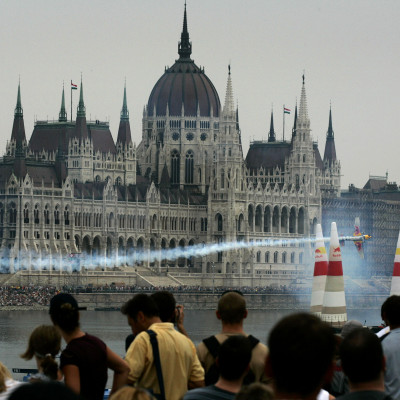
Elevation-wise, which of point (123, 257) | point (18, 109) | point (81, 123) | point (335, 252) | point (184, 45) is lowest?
point (335, 252)

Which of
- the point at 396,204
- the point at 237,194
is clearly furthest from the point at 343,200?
the point at 237,194

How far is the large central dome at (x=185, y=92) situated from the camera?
156m

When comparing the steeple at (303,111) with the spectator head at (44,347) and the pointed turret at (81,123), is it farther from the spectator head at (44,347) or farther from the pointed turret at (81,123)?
the spectator head at (44,347)

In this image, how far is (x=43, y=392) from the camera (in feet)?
33.6

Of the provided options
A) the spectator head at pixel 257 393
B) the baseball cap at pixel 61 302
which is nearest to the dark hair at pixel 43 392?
the spectator head at pixel 257 393

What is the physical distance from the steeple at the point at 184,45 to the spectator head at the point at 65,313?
5724 inches

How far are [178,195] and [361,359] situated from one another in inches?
5358

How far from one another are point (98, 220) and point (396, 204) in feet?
154

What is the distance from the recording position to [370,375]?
1168 cm

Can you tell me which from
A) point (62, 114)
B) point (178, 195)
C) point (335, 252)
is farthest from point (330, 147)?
point (335, 252)

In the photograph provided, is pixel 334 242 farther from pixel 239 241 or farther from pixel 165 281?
pixel 239 241

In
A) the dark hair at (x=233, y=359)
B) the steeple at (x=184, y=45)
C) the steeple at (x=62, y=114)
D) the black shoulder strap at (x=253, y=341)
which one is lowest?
the dark hair at (x=233, y=359)

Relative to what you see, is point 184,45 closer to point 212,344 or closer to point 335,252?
point 335,252

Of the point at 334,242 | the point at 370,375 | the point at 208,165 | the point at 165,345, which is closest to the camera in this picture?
the point at 370,375
